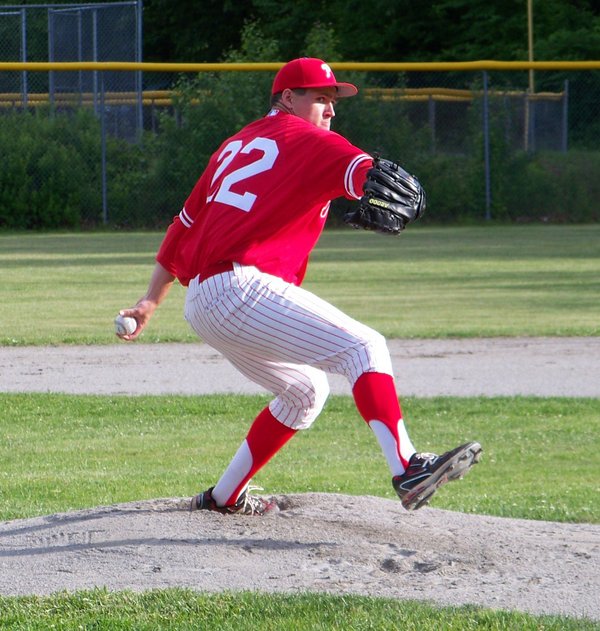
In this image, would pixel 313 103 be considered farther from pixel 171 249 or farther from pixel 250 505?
pixel 250 505

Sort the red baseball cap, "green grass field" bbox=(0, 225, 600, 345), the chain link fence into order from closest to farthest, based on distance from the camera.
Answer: the red baseball cap < "green grass field" bbox=(0, 225, 600, 345) < the chain link fence

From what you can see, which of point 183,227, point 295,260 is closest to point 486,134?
point 183,227

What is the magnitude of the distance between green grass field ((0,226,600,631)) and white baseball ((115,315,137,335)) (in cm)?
108

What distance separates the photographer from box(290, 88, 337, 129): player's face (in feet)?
14.4

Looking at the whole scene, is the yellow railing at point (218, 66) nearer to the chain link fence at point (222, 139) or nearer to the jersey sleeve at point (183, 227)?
the chain link fence at point (222, 139)

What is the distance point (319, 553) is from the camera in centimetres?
426

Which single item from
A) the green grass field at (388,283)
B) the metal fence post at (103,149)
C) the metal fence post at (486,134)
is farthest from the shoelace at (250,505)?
the metal fence post at (486,134)

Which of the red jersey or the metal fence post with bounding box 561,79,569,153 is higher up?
the red jersey

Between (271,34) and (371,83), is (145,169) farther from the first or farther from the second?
(271,34)

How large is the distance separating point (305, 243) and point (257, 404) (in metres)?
3.96

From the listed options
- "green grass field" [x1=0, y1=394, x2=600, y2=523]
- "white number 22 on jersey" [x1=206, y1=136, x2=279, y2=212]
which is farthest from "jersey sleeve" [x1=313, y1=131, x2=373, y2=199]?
"green grass field" [x1=0, y1=394, x2=600, y2=523]

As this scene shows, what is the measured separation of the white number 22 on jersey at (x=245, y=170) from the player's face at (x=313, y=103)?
0.23m

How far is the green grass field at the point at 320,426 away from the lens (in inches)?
144

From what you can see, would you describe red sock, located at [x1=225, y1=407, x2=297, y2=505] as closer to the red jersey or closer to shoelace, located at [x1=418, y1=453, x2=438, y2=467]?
the red jersey
